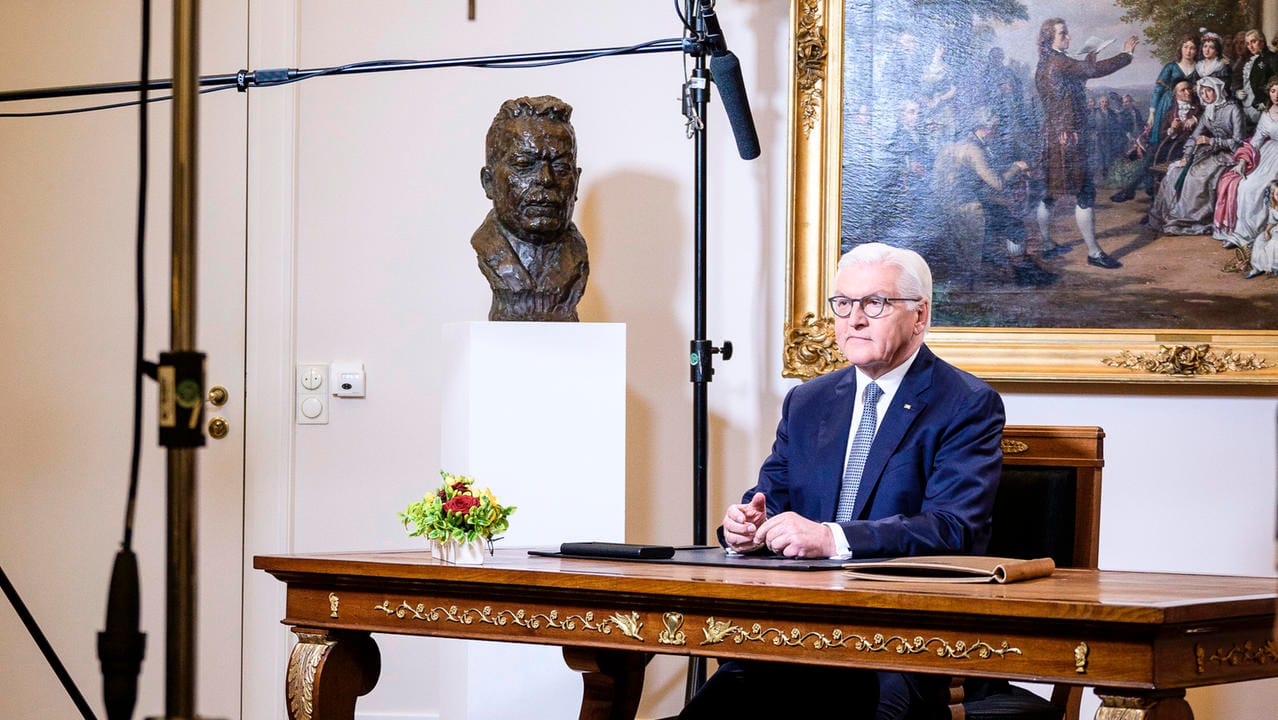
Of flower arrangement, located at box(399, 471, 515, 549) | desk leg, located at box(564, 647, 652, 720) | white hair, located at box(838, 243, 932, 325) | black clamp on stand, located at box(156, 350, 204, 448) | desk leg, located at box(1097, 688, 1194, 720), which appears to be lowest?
desk leg, located at box(564, 647, 652, 720)

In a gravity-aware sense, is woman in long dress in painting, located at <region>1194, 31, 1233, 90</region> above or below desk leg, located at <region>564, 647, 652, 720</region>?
above

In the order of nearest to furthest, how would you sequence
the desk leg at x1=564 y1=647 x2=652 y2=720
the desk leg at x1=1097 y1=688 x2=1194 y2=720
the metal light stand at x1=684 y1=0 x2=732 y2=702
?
the desk leg at x1=1097 y1=688 x2=1194 y2=720
the desk leg at x1=564 y1=647 x2=652 y2=720
the metal light stand at x1=684 y1=0 x2=732 y2=702

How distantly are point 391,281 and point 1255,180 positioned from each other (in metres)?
2.65

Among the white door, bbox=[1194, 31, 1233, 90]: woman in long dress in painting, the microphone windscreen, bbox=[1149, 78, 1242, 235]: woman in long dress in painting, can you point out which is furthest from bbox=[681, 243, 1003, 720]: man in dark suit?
the white door

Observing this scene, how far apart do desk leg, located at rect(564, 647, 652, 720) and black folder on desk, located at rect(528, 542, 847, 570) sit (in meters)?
0.19

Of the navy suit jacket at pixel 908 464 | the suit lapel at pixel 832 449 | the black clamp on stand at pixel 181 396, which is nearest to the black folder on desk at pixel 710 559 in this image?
the navy suit jacket at pixel 908 464

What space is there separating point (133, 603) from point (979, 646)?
4.25 feet

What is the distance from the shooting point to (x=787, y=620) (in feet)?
7.18

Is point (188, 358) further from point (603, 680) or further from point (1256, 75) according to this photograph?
point (1256, 75)

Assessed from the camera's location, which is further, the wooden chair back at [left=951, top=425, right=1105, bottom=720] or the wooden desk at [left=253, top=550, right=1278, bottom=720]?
the wooden chair back at [left=951, top=425, right=1105, bottom=720]

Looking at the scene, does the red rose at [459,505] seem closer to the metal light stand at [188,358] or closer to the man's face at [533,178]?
the man's face at [533,178]

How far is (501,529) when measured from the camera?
2.65 meters

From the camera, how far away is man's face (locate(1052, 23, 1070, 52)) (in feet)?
13.4

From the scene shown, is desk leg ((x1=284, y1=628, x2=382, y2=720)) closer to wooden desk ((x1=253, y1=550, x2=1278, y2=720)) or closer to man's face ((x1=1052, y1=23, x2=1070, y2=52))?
wooden desk ((x1=253, y1=550, x2=1278, y2=720))
